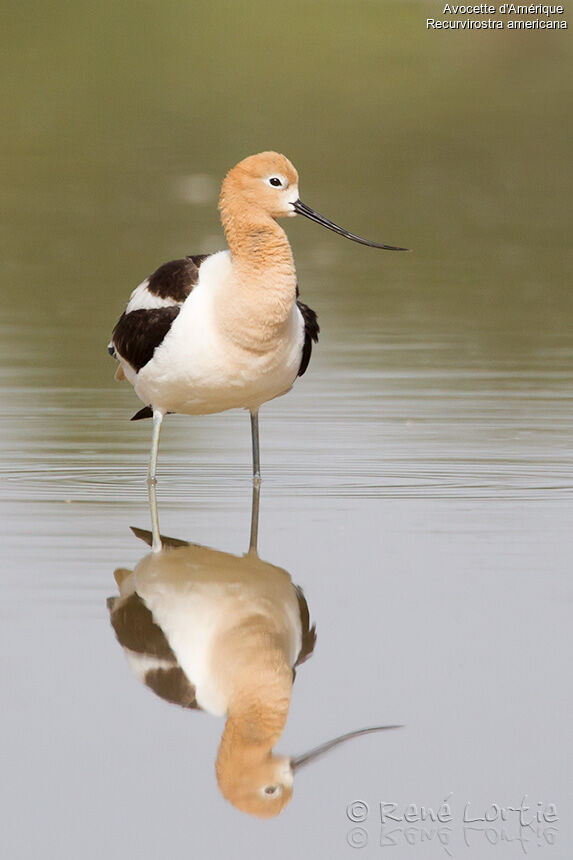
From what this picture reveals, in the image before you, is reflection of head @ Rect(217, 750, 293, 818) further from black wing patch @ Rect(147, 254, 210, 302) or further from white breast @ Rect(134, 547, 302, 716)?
black wing patch @ Rect(147, 254, 210, 302)

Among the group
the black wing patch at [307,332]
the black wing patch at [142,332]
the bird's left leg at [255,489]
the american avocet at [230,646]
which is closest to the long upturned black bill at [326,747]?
the american avocet at [230,646]

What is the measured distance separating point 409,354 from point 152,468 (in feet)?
13.8

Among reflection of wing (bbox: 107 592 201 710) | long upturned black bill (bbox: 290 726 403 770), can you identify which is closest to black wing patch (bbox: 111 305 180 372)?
reflection of wing (bbox: 107 592 201 710)

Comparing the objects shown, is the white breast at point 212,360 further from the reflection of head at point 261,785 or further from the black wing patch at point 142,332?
the reflection of head at point 261,785

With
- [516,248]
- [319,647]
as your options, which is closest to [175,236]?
[516,248]

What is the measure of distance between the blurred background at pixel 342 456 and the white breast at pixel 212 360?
1.44 feet

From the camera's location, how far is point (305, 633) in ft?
22.0

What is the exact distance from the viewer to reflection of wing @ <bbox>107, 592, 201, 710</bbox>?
20.1 feet

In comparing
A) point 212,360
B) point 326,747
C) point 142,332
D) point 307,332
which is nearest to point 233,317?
point 212,360

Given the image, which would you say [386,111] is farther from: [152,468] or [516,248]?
[152,468]

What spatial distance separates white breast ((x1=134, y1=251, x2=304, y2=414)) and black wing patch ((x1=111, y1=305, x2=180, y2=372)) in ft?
0.19

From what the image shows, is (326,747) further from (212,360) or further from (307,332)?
(307,332)

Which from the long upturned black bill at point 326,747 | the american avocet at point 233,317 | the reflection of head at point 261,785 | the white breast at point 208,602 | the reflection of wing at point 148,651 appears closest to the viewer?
the reflection of head at point 261,785

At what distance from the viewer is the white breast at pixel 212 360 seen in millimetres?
9242
